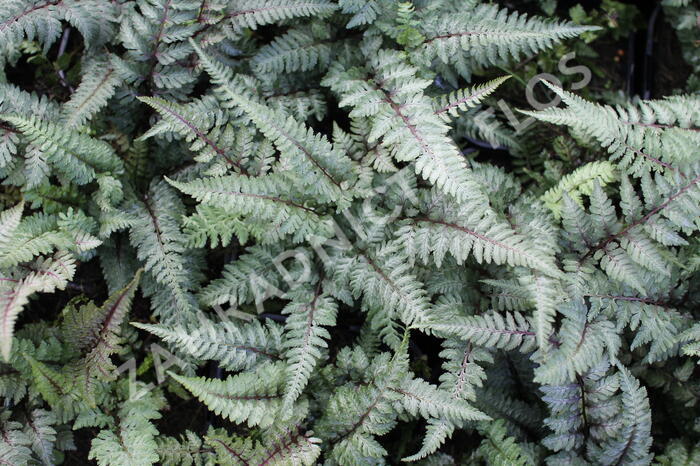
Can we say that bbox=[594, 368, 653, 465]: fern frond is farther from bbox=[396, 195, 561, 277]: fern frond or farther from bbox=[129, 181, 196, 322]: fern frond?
bbox=[129, 181, 196, 322]: fern frond

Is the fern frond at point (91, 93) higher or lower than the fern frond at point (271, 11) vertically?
lower

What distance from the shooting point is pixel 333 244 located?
Result: 2947mm

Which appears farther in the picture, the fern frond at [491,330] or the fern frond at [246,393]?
the fern frond at [491,330]

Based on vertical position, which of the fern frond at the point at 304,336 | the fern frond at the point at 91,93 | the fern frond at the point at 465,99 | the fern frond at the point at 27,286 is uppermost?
the fern frond at the point at 465,99

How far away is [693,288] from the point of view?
2.92m

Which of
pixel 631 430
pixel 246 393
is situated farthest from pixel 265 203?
pixel 631 430

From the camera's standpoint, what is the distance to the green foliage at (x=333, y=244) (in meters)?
2.62

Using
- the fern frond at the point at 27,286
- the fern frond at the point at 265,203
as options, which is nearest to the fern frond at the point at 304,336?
the fern frond at the point at 265,203

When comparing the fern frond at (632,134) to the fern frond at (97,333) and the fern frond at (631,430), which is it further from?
the fern frond at (97,333)

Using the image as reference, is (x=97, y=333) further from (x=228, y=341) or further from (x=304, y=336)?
(x=304, y=336)

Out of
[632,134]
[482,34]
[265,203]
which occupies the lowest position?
[265,203]

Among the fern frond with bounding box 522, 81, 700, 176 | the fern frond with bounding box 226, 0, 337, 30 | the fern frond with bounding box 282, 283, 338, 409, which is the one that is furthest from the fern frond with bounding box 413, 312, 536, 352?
the fern frond with bounding box 226, 0, 337, 30

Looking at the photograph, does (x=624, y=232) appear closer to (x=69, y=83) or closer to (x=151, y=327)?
(x=151, y=327)

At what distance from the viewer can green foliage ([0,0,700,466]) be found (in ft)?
8.59
